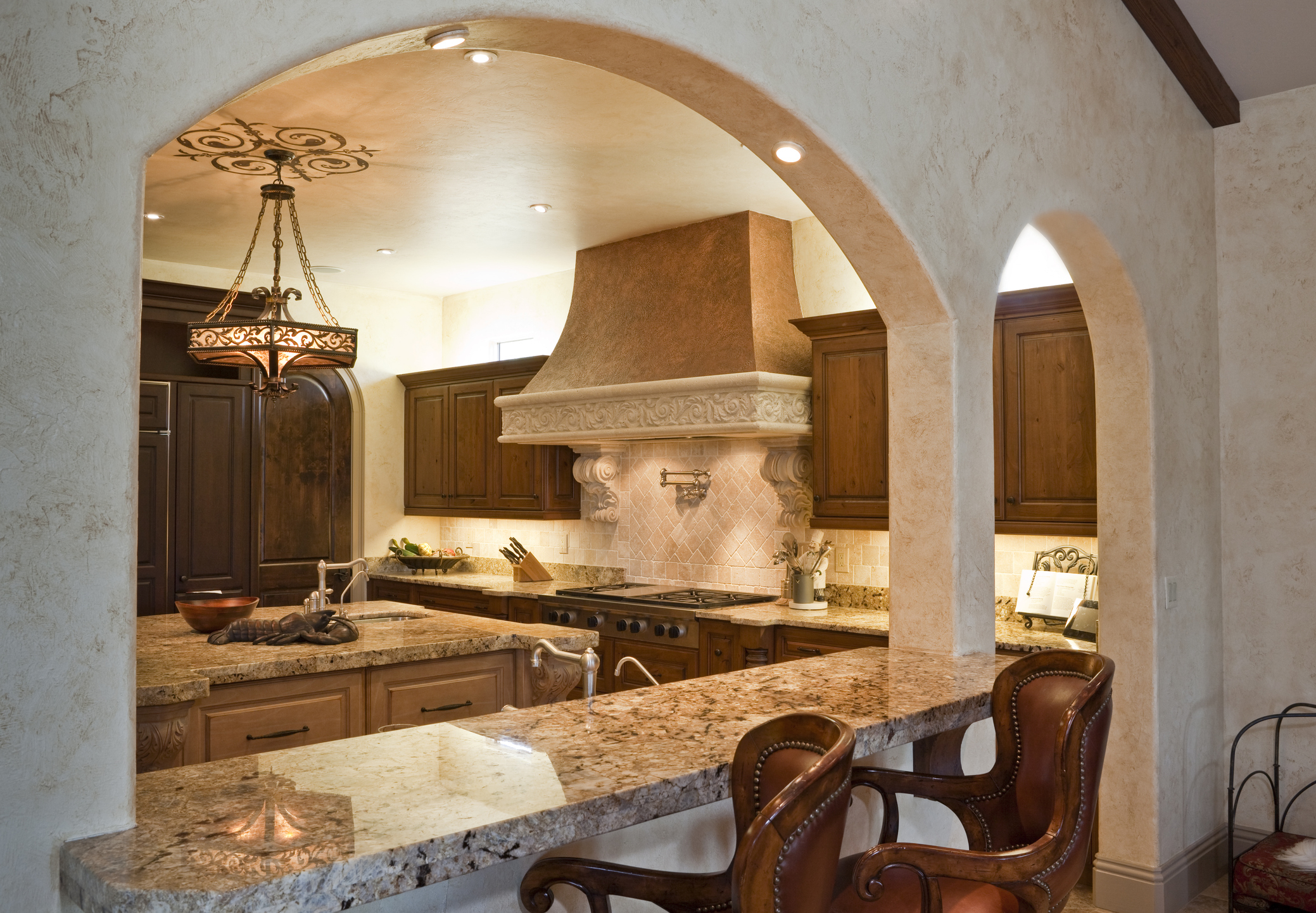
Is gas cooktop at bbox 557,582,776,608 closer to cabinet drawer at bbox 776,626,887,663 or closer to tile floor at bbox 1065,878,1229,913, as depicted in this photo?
cabinet drawer at bbox 776,626,887,663

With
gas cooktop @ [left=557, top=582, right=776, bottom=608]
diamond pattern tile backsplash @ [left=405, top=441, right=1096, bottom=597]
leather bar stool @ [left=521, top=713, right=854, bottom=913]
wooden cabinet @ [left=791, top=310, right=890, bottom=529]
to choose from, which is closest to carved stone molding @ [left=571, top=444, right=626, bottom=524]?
diamond pattern tile backsplash @ [left=405, top=441, right=1096, bottom=597]

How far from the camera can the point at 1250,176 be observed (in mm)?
4457

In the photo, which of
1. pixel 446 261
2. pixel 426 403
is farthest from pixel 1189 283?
pixel 426 403

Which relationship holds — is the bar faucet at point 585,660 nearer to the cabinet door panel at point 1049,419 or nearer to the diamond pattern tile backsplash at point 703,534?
the cabinet door panel at point 1049,419

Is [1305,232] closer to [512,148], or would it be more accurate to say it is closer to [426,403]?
[512,148]

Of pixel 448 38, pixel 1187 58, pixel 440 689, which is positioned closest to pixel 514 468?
pixel 440 689

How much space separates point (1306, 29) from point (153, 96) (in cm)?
415

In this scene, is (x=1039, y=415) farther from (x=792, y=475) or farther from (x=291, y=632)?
(x=291, y=632)

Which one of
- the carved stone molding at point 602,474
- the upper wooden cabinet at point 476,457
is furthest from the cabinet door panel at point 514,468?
the carved stone molding at point 602,474

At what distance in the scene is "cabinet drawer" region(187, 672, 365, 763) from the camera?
3.47 m

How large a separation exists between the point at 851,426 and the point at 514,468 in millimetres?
2787

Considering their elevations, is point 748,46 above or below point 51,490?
above

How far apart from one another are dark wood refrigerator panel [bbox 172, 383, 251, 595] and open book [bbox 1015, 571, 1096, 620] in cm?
483

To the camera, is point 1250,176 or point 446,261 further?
point 446,261
